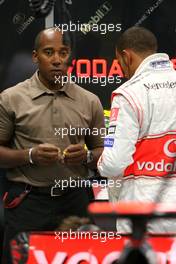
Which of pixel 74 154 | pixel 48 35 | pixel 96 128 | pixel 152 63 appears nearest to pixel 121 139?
pixel 152 63

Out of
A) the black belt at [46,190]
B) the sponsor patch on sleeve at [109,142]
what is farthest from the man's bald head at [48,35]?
the sponsor patch on sleeve at [109,142]

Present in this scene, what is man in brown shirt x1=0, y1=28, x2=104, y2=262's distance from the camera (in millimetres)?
2367

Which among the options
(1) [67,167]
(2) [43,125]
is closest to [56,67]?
(2) [43,125]

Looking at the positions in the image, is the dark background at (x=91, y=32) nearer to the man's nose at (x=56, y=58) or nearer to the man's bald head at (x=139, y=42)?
the man's nose at (x=56, y=58)

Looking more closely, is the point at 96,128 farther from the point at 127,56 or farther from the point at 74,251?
the point at 74,251

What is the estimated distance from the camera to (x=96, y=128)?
247cm

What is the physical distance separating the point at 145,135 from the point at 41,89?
600 millimetres

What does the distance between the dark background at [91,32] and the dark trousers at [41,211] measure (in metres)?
0.48

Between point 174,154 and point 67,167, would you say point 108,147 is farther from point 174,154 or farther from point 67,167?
point 67,167

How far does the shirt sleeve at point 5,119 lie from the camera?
7.79 feet

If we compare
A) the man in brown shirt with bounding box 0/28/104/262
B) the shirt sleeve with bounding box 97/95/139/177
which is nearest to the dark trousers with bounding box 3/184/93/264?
the man in brown shirt with bounding box 0/28/104/262

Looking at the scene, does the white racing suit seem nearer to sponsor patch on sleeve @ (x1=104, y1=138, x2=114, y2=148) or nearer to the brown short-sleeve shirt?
sponsor patch on sleeve @ (x1=104, y1=138, x2=114, y2=148)

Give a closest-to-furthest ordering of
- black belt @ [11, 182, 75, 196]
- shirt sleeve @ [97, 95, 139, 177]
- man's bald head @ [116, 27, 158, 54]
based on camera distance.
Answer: shirt sleeve @ [97, 95, 139, 177] < man's bald head @ [116, 27, 158, 54] < black belt @ [11, 182, 75, 196]

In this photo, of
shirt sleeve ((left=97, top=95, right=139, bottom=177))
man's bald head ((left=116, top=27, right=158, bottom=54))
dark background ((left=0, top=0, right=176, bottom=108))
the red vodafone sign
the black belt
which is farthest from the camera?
dark background ((left=0, top=0, right=176, bottom=108))
